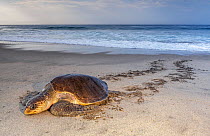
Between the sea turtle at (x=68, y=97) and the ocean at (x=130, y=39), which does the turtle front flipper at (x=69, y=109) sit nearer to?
the sea turtle at (x=68, y=97)

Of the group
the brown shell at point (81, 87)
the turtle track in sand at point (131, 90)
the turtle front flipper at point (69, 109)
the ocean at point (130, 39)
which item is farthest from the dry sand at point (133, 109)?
the ocean at point (130, 39)

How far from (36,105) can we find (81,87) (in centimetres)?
89

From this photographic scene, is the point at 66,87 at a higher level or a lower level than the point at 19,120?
higher

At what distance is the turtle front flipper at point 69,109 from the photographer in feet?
11.1

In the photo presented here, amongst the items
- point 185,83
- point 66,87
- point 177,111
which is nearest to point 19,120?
point 66,87

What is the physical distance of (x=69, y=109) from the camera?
344 centimetres

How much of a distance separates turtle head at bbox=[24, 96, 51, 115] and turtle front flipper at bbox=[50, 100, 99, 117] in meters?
0.15

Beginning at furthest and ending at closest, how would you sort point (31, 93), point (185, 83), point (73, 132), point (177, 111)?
point (185, 83)
point (31, 93)
point (177, 111)
point (73, 132)

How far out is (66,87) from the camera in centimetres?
362

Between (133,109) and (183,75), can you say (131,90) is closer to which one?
(133,109)

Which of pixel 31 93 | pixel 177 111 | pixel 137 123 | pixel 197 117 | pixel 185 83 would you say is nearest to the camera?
pixel 137 123

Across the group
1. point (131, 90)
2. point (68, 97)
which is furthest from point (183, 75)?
point (68, 97)

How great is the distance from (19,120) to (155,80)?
394 cm

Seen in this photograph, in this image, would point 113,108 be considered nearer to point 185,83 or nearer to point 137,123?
point 137,123
